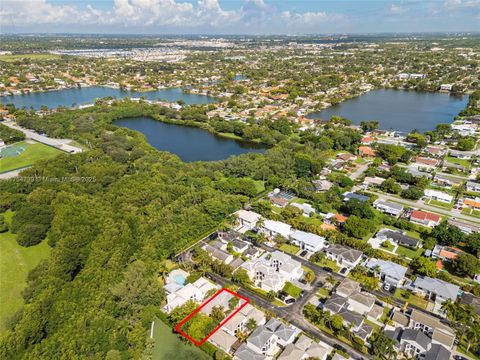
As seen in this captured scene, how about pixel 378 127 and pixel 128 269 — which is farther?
pixel 378 127

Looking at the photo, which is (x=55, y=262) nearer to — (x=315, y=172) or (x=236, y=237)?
(x=236, y=237)

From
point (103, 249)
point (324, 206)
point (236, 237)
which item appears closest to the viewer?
point (103, 249)

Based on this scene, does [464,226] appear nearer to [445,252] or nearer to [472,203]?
[472,203]

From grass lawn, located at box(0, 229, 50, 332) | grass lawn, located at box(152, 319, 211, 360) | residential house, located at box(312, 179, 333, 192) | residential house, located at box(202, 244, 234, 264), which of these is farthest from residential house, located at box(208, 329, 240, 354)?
residential house, located at box(312, 179, 333, 192)

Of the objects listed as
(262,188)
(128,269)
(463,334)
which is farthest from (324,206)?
(128,269)

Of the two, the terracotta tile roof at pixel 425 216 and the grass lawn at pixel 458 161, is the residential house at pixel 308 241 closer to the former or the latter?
the terracotta tile roof at pixel 425 216

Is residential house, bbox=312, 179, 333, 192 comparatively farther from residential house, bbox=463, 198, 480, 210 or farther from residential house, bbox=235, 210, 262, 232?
residential house, bbox=463, 198, 480, 210

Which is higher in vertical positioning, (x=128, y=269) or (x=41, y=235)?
(x=128, y=269)

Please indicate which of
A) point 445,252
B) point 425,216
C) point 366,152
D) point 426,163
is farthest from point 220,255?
point 426,163
